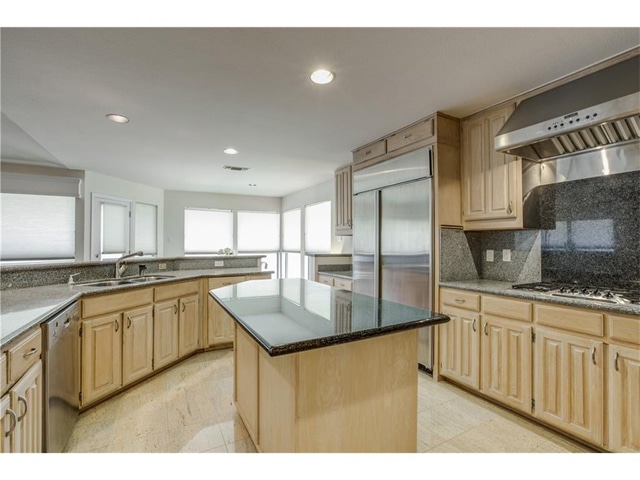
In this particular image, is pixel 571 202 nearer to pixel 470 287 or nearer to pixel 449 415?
pixel 470 287

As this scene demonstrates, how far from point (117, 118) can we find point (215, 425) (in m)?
2.67

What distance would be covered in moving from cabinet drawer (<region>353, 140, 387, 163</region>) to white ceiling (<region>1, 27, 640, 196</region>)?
0.33 feet

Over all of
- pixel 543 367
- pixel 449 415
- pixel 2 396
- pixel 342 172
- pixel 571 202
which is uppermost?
pixel 342 172

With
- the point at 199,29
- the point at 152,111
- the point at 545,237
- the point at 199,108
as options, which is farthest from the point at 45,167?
the point at 545,237

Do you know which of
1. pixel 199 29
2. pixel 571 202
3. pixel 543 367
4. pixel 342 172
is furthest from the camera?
pixel 342 172

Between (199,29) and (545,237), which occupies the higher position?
(199,29)

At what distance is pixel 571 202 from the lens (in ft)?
7.72

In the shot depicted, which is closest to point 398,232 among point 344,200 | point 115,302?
point 344,200

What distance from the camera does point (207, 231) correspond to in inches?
280

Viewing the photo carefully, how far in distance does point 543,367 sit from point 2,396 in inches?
108

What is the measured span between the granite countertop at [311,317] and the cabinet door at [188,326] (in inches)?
50.0

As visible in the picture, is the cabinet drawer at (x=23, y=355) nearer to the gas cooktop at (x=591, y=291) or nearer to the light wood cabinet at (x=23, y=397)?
the light wood cabinet at (x=23, y=397)

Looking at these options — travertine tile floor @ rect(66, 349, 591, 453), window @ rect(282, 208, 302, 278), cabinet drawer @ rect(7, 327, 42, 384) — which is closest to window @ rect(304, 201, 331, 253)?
window @ rect(282, 208, 302, 278)

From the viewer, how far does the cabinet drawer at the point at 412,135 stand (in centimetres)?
271
